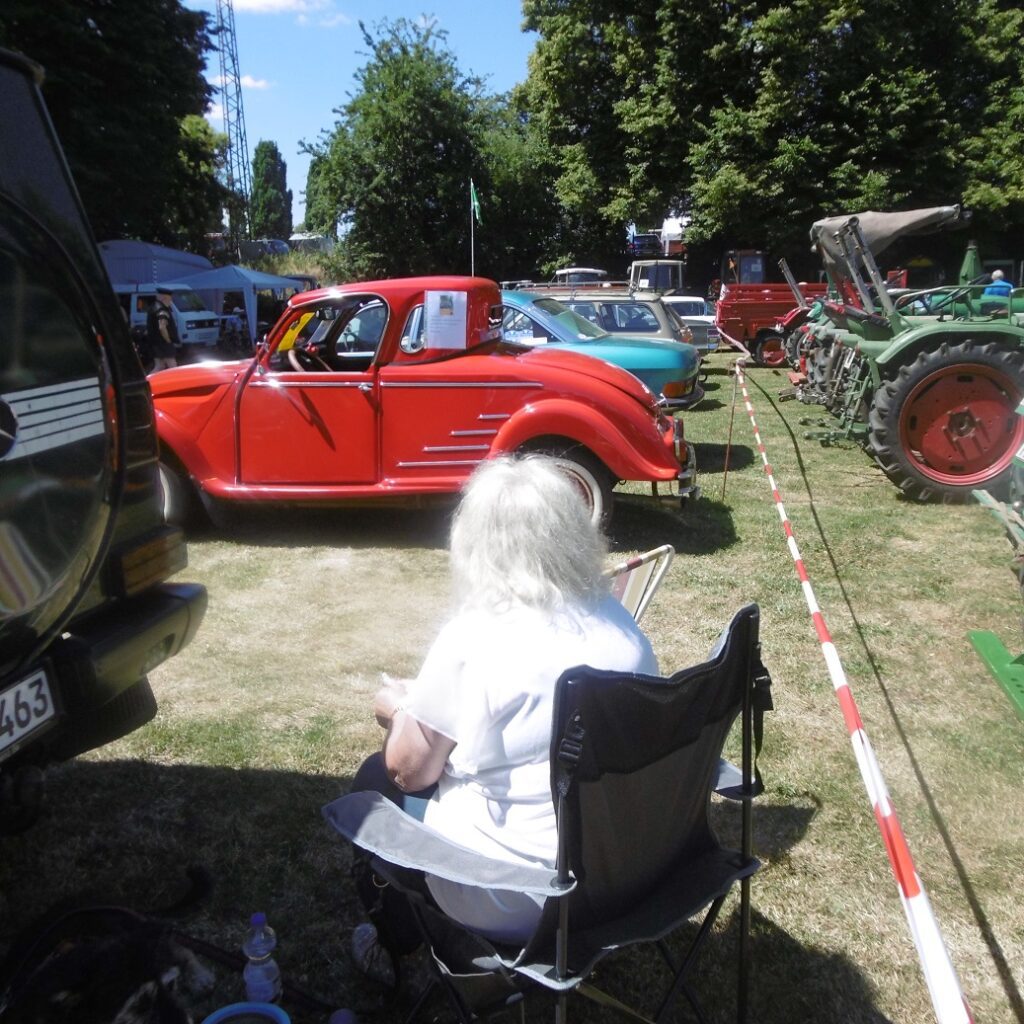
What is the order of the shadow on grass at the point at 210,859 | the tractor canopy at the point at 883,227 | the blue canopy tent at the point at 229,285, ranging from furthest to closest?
the blue canopy tent at the point at 229,285 < the tractor canopy at the point at 883,227 < the shadow on grass at the point at 210,859

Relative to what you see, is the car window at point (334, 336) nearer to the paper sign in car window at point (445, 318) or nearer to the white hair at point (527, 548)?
the paper sign in car window at point (445, 318)

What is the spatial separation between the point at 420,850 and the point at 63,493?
1314 millimetres

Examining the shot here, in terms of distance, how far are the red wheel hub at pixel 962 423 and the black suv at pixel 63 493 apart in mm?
6344

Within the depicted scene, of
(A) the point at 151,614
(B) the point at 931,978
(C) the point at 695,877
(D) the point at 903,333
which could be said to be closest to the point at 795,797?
(C) the point at 695,877

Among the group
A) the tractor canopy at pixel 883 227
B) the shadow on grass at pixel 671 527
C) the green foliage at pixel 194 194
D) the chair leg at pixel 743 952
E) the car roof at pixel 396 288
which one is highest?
the green foliage at pixel 194 194

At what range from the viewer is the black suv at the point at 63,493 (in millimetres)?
2240

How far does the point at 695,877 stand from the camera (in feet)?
6.83

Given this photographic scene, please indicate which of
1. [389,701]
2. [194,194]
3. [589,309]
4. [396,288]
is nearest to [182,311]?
[194,194]

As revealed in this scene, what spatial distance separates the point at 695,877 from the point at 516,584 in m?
0.78

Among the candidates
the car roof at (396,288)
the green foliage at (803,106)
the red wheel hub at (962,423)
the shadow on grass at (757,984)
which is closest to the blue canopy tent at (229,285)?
the green foliage at (803,106)

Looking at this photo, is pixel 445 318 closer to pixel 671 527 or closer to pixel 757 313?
pixel 671 527

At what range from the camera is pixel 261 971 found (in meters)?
2.31

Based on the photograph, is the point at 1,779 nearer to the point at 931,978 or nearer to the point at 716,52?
the point at 931,978

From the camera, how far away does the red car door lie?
6121 mm
